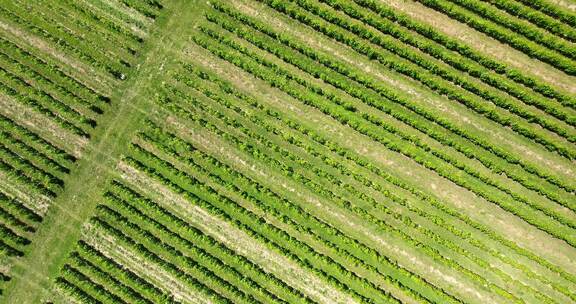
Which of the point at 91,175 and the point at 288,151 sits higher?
the point at 288,151

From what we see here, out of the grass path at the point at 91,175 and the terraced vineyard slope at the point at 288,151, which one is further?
the grass path at the point at 91,175

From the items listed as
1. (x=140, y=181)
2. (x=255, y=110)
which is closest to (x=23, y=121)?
(x=140, y=181)

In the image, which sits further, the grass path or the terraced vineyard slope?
the grass path

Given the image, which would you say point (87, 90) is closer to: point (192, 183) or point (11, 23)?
point (11, 23)
